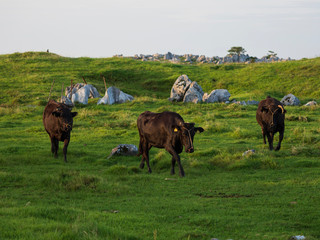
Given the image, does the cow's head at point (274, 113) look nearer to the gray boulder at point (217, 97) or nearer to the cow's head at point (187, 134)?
the cow's head at point (187, 134)

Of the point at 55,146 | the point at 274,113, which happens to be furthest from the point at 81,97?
the point at 274,113

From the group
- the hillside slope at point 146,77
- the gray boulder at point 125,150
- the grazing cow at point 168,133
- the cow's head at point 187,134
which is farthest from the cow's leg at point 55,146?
the hillside slope at point 146,77

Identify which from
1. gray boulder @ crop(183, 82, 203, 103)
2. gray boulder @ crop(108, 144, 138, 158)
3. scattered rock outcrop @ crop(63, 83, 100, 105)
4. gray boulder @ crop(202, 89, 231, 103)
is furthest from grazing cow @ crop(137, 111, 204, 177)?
gray boulder @ crop(202, 89, 231, 103)

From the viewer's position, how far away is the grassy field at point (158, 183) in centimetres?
795

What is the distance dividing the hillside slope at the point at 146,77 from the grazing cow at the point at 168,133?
23.3 meters

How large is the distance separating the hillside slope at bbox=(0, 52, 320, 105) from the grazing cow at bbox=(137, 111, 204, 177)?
23349 mm

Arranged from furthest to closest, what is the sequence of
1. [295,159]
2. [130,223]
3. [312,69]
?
[312,69]
[295,159]
[130,223]

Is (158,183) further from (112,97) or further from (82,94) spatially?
(82,94)

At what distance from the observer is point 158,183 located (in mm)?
12453

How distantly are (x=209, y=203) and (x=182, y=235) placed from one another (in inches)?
103

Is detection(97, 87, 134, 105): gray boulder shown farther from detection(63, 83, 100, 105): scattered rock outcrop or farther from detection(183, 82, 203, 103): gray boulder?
detection(183, 82, 203, 103): gray boulder

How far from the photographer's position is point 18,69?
173 feet

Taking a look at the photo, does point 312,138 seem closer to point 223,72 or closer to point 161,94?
point 161,94

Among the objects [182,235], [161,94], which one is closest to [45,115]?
[182,235]
